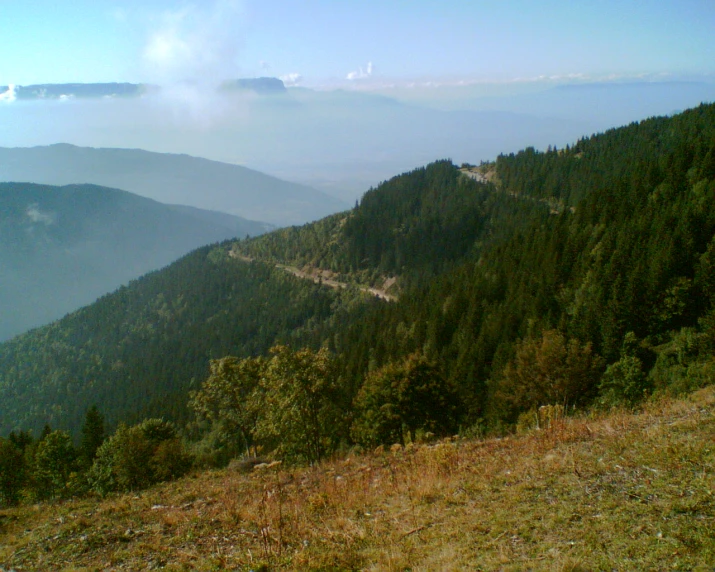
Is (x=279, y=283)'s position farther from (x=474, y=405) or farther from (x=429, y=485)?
(x=429, y=485)

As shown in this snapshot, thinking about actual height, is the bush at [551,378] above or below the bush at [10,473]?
above

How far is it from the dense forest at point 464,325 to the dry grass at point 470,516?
3.49m

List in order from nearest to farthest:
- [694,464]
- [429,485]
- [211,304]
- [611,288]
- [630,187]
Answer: [694,464], [429,485], [611,288], [630,187], [211,304]

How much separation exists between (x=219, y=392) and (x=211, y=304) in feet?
571

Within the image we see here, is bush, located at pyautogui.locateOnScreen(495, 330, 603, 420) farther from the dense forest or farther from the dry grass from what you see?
the dry grass

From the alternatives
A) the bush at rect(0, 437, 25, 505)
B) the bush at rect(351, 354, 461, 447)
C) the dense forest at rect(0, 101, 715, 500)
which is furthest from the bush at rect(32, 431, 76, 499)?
the bush at rect(351, 354, 461, 447)

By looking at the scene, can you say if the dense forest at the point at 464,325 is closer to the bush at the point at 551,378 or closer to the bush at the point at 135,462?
the bush at the point at 551,378

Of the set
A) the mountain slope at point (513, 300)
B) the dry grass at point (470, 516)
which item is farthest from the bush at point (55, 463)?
the dry grass at point (470, 516)

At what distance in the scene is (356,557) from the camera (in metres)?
7.41

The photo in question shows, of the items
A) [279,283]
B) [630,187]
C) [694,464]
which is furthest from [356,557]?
[279,283]

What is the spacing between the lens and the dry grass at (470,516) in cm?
650

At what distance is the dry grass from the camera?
6500 millimetres

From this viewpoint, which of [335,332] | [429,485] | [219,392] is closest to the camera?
[429,485]

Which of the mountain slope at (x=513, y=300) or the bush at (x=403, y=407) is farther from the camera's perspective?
the mountain slope at (x=513, y=300)
